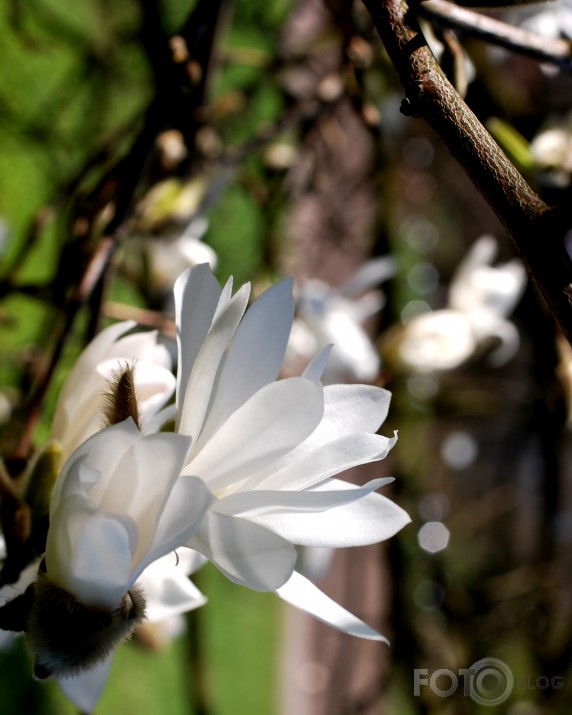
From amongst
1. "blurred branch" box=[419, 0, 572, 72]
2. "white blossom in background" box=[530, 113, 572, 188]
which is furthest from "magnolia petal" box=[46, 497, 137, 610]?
"white blossom in background" box=[530, 113, 572, 188]

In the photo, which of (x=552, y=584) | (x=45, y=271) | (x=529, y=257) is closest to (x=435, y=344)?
(x=529, y=257)

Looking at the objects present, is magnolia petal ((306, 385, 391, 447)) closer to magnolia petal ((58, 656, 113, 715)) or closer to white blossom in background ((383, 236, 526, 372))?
magnolia petal ((58, 656, 113, 715))

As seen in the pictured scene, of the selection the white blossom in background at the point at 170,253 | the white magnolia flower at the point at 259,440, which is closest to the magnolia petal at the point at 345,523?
the white magnolia flower at the point at 259,440

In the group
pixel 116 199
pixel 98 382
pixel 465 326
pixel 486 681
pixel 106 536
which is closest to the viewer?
pixel 106 536

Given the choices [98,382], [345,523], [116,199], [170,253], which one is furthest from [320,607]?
[170,253]

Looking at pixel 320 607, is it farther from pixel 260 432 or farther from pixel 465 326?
pixel 465 326

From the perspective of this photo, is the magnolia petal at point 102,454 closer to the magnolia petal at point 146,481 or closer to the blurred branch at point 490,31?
the magnolia petal at point 146,481

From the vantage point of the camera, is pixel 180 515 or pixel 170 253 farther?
pixel 170 253

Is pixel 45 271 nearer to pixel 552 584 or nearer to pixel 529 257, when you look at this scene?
pixel 552 584
